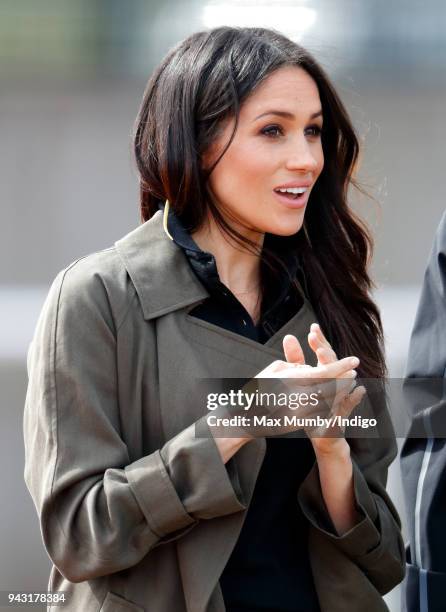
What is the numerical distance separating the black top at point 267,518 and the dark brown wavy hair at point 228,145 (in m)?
0.07

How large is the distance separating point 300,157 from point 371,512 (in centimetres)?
56

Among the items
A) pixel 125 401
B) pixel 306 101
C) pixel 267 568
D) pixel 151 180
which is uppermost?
pixel 306 101

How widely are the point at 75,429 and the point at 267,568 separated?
14.1 inches

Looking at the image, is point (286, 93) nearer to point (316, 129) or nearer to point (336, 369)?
point (316, 129)

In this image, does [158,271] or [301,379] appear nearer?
[301,379]

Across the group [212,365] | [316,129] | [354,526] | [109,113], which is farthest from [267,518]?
[109,113]

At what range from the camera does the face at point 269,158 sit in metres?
1.65

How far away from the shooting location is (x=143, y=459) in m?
1.48

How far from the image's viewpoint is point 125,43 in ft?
8.98

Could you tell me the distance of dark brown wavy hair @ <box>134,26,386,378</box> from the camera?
1.64 meters

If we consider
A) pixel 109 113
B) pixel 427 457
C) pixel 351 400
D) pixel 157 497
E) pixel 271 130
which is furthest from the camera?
pixel 109 113

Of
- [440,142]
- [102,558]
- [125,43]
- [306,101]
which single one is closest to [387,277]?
[440,142]

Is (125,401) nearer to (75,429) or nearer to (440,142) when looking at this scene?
(75,429)

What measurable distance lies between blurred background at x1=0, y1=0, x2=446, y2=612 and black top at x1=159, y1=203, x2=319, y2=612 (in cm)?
103
